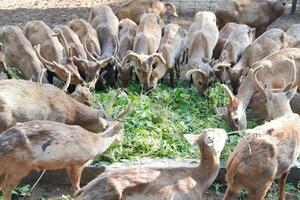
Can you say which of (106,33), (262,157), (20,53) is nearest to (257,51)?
(106,33)

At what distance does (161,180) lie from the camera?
17.5ft

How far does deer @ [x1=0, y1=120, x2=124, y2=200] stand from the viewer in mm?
5766

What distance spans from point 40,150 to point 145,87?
3.57 meters

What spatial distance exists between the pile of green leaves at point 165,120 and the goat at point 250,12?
9.54 feet

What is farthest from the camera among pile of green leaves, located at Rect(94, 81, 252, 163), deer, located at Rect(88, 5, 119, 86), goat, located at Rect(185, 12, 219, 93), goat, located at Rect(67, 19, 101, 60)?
goat, located at Rect(67, 19, 101, 60)

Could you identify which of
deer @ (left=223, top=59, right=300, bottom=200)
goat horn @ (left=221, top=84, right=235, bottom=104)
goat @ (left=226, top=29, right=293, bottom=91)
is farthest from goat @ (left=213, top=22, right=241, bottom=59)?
deer @ (left=223, top=59, right=300, bottom=200)

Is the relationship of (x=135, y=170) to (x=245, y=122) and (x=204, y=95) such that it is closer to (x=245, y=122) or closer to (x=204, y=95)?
(x=245, y=122)

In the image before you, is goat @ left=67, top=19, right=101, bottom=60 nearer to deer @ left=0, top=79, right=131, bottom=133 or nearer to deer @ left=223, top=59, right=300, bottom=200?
deer @ left=0, top=79, right=131, bottom=133

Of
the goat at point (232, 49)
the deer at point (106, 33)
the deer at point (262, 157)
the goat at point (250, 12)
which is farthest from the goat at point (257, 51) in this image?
the deer at point (262, 157)

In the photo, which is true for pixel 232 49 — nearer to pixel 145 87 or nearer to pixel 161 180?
pixel 145 87

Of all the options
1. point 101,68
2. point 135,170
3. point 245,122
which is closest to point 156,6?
point 101,68

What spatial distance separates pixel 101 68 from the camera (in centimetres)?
938

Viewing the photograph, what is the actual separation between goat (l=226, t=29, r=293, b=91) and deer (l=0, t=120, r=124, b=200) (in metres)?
3.48

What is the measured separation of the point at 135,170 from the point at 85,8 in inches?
374
